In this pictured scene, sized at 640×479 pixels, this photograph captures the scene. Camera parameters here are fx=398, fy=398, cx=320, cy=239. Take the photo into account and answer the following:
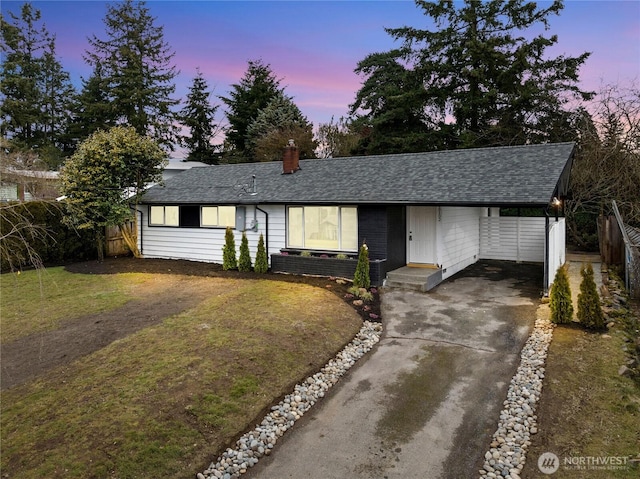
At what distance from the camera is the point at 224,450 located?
4.12m

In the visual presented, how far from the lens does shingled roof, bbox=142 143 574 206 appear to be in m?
9.95

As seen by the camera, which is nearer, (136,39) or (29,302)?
(29,302)

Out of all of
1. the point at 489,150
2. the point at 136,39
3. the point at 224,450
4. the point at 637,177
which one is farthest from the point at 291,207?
the point at 136,39

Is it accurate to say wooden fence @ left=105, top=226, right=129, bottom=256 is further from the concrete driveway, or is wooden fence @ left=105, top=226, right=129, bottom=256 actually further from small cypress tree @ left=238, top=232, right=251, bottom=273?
the concrete driveway

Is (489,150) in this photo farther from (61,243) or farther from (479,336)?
(61,243)

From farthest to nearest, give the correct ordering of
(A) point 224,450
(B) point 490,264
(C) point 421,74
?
(C) point 421,74, (B) point 490,264, (A) point 224,450

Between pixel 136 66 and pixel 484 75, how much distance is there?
27819 mm

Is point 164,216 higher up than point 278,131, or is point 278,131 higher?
point 278,131

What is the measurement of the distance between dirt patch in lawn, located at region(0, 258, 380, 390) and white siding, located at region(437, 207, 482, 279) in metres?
3.29

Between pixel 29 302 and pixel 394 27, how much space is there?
2657cm

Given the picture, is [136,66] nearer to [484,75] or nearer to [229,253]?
[484,75]

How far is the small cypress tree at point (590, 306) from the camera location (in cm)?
711

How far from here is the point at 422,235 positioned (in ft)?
39.6

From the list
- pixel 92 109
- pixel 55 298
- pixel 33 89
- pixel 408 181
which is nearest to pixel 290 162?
pixel 408 181
